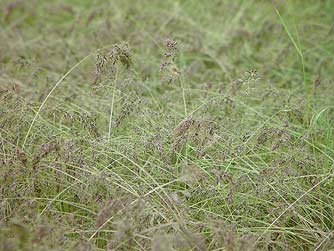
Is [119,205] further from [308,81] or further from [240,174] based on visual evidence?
[308,81]

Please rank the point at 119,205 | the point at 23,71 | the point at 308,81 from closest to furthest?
the point at 119,205 → the point at 23,71 → the point at 308,81

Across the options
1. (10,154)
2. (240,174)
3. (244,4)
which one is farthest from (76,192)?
(244,4)

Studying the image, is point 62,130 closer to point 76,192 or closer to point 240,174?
point 76,192

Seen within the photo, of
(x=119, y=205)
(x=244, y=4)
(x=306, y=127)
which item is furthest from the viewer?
(x=244, y=4)

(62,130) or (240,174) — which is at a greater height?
(62,130)

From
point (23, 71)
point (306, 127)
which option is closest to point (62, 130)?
point (23, 71)

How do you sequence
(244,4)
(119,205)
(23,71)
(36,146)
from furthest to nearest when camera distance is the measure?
(244,4) < (23,71) < (36,146) < (119,205)

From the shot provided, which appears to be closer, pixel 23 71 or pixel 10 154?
pixel 10 154

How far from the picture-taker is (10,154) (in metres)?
2.45

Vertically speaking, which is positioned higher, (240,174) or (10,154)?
(10,154)

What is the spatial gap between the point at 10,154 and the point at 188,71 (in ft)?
4.62

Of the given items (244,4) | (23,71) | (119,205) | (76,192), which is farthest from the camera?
(244,4)

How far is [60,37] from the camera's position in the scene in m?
4.32

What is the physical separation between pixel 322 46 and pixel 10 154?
237 cm
